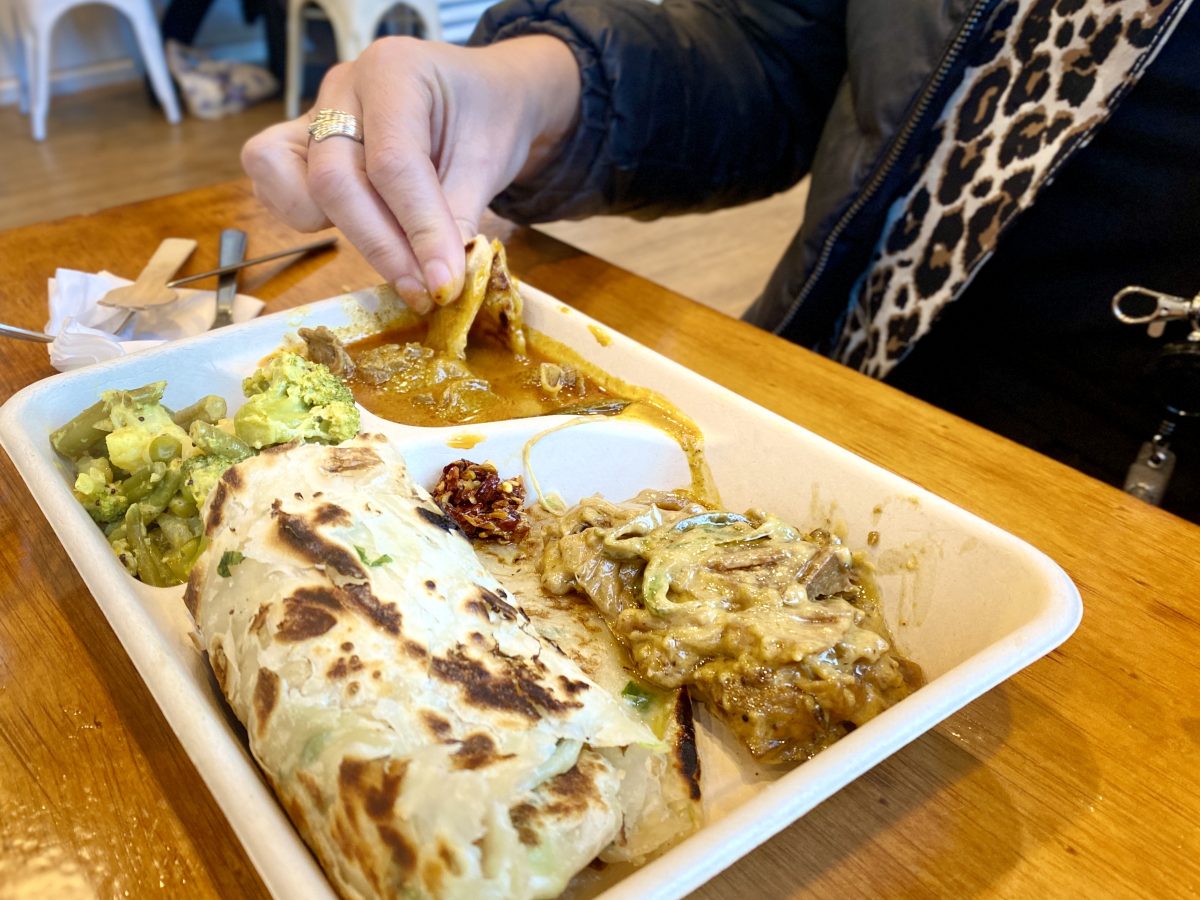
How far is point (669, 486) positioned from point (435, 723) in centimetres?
78

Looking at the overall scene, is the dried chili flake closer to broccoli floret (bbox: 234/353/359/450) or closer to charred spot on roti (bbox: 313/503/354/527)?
broccoli floret (bbox: 234/353/359/450)

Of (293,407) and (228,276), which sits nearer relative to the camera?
(293,407)

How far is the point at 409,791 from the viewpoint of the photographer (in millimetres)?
812

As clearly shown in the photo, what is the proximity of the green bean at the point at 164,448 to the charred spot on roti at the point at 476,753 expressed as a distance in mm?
760

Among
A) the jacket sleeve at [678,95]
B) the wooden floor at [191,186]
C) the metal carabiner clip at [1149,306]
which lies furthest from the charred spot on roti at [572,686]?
the wooden floor at [191,186]

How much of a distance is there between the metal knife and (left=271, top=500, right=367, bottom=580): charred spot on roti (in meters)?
1.06

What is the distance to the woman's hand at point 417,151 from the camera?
1.77 m

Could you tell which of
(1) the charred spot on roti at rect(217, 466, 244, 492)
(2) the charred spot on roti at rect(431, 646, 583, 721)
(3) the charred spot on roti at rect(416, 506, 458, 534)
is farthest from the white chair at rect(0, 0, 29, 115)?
(2) the charred spot on roti at rect(431, 646, 583, 721)

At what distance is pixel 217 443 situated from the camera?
4.53 ft

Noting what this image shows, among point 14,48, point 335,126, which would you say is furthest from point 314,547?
point 14,48

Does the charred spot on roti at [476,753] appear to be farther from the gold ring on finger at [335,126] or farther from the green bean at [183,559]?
the gold ring on finger at [335,126]

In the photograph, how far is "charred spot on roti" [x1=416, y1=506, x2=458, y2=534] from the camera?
3.84 feet

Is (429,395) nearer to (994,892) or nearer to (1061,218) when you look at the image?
(994,892)

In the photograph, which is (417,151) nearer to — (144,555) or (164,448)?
(164,448)
